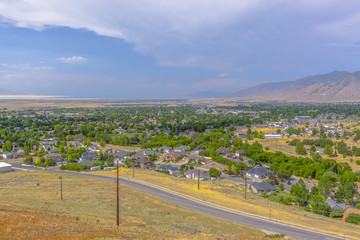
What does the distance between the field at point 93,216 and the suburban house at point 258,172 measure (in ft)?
62.3

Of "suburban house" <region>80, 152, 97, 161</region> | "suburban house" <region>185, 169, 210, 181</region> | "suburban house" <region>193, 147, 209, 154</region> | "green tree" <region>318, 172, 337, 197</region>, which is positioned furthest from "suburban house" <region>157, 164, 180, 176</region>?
"green tree" <region>318, 172, 337, 197</region>

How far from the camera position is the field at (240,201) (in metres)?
22.4

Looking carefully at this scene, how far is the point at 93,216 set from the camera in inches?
756

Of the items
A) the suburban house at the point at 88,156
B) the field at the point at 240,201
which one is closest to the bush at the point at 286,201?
the field at the point at 240,201

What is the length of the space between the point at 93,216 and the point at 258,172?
27323 mm

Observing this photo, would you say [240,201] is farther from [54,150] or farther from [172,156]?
[54,150]

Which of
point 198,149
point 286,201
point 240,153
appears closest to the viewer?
point 286,201

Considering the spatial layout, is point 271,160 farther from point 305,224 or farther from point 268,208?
point 305,224

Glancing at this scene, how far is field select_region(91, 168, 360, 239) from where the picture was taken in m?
22.4

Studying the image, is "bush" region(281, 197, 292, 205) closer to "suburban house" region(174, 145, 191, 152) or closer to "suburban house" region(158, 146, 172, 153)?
"suburban house" region(174, 145, 191, 152)

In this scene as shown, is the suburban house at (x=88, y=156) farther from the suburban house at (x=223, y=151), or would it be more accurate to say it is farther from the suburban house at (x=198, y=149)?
the suburban house at (x=223, y=151)

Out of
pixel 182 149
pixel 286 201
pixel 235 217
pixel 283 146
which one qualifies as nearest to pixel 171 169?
pixel 182 149

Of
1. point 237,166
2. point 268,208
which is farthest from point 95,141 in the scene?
point 268,208

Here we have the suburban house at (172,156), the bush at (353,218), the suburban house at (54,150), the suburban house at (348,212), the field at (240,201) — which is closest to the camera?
the field at (240,201)
